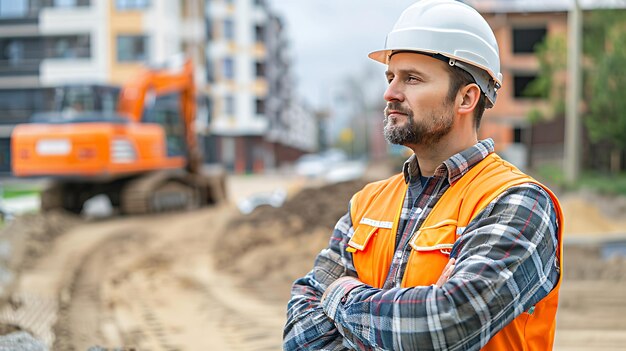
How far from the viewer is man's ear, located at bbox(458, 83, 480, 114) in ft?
6.81

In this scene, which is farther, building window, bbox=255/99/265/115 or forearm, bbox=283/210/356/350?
building window, bbox=255/99/265/115

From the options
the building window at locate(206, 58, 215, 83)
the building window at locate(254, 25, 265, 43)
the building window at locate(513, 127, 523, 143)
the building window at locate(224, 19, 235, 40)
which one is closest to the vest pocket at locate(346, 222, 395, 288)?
the building window at locate(513, 127, 523, 143)

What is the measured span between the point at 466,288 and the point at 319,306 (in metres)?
0.58

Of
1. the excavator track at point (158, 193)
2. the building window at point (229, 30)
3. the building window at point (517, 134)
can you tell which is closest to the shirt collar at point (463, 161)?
the excavator track at point (158, 193)

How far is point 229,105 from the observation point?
47969 millimetres

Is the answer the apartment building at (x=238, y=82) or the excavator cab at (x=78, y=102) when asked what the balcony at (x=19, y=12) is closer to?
the apartment building at (x=238, y=82)

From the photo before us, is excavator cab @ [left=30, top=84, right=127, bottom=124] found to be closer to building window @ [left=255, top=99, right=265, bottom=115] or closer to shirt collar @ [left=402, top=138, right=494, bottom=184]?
shirt collar @ [left=402, top=138, right=494, bottom=184]

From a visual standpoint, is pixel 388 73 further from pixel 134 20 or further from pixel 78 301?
pixel 134 20

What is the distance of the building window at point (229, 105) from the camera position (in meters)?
47.8

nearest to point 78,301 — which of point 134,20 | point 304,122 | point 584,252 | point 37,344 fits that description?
point 37,344

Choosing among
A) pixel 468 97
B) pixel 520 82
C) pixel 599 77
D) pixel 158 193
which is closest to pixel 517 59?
pixel 520 82

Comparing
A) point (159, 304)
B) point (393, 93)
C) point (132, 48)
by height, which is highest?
point (132, 48)

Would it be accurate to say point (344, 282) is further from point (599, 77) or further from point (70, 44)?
point (70, 44)

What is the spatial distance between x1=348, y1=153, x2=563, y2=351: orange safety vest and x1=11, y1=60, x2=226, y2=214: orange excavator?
38.7 feet
